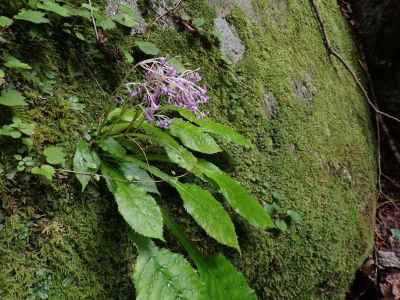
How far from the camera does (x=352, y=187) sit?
3.30 metres

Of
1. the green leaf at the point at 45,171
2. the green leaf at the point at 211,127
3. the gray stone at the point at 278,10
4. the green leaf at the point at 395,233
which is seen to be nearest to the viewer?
Answer: the green leaf at the point at 45,171

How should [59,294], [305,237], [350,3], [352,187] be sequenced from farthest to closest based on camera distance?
1. [350,3]
2. [352,187]
3. [305,237]
4. [59,294]

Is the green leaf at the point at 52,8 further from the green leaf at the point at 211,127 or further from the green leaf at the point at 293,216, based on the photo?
the green leaf at the point at 293,216

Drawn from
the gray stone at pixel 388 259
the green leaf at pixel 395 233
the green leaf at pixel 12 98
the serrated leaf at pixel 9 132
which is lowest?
the gray stone at pixel 388 259

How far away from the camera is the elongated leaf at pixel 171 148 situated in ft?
6.14

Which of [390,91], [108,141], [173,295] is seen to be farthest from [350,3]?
[173,295]

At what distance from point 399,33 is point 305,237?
297cm

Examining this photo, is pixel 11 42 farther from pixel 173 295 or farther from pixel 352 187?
pixel 352 187

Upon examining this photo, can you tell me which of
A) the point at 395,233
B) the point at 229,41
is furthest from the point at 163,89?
the point at 395,233

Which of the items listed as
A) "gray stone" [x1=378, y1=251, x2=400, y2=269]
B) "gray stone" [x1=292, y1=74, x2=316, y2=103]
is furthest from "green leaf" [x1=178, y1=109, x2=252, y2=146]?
"gray stone" [x1=378, y1=251, x2=400, y2=269]

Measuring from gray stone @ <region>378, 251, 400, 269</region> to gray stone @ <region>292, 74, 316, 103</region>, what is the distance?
1480 millimetres

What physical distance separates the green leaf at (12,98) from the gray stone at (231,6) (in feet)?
5.44

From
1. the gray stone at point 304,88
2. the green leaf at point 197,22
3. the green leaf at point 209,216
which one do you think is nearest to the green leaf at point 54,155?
the green leaf at point 209,216

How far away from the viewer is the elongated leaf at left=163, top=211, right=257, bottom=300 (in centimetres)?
181
